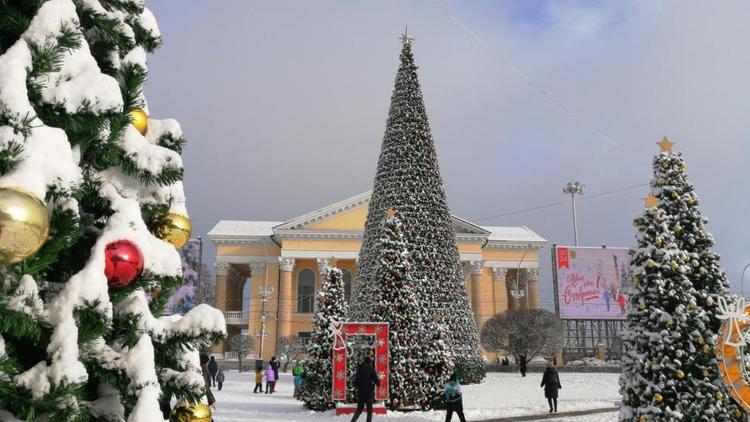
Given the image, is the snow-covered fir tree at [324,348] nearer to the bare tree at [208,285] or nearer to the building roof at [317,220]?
the building roof at [317,220]

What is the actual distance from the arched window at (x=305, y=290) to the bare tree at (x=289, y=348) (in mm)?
6783

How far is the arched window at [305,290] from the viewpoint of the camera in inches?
1818

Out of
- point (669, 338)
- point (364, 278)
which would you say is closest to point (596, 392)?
point (364, 278)

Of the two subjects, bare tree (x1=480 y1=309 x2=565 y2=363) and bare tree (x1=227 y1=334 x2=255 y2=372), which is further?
bare tree (x1=227 y1=334 x2=255 y2=372)

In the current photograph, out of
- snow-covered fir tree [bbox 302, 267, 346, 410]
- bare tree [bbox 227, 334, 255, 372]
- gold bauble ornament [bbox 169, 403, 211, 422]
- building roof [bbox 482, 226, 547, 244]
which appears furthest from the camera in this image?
building roof [bbox 482, 226, 547, 244]

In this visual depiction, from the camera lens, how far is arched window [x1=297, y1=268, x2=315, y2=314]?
152 feet

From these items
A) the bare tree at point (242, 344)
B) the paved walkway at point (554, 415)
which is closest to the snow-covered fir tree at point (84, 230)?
the paved walkway at point (554, 415)

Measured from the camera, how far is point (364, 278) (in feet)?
52.6

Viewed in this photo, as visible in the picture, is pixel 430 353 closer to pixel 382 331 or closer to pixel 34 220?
pixel 382 331

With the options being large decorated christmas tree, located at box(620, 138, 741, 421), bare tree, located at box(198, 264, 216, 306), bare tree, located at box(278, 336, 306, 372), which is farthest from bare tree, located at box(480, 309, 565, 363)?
bare tree, located at box(198, 264, 216, 306)

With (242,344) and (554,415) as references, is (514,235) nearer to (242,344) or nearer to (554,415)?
(242,344)

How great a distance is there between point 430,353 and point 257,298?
112 ft

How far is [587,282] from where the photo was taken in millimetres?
41000

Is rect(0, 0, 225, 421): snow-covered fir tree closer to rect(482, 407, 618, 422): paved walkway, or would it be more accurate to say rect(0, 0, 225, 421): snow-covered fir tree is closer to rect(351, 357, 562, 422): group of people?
rect(351, 357, 562, 422): group of people
